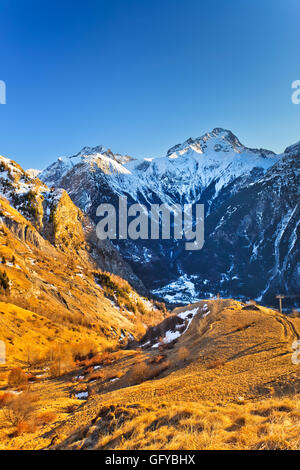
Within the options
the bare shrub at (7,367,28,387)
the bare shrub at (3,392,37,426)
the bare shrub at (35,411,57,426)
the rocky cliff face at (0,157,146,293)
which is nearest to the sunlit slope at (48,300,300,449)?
the bare shrub at (35,411,57,426)

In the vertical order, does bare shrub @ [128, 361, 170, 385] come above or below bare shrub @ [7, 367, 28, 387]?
above

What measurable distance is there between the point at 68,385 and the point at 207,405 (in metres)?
20.3

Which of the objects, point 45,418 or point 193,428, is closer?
point 193,428

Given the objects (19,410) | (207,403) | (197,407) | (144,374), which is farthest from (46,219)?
(197,407)

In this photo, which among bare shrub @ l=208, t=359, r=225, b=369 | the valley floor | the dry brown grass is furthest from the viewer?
bare shrub @ l=208, t=359, r=225, b=369

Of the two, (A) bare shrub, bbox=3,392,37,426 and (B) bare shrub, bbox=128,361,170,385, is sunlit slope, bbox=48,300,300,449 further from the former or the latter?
(A) bare shrub, bbox=3,392,37,426

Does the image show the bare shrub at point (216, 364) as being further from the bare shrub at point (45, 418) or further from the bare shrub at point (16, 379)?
the bare shrub at point (16, 379)

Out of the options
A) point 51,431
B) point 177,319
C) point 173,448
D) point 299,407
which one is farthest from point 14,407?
point 177,319

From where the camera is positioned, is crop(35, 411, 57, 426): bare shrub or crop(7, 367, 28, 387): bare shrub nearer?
crop(35, 411, 57, 426): bare shrub

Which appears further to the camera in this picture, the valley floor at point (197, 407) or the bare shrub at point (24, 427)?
the bare shrub at point (24, 427)

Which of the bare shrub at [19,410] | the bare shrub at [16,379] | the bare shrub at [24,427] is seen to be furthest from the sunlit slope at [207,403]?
the bare shrub at [16,379]

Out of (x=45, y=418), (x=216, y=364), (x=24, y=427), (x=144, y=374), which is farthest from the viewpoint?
(x=144, y=374)

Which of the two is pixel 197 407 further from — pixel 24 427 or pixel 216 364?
pixel 24 427

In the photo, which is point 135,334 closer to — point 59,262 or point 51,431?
point 59,262
